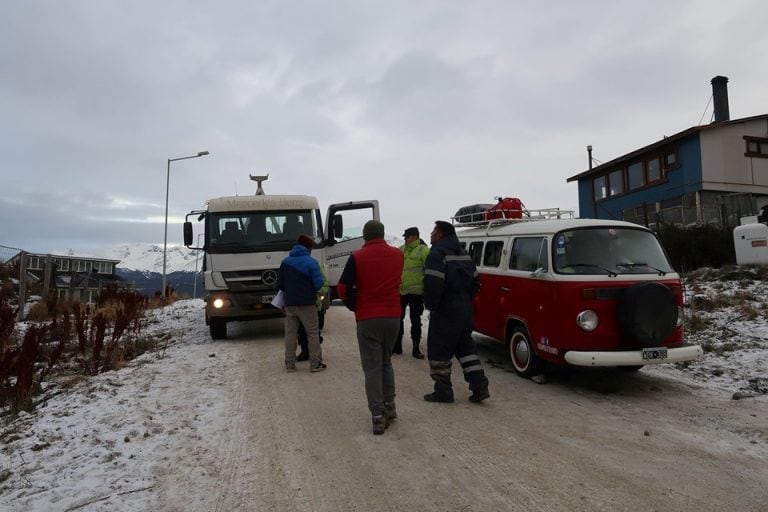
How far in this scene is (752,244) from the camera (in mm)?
12719

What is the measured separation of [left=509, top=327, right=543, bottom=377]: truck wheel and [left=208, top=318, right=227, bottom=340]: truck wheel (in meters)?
5.80

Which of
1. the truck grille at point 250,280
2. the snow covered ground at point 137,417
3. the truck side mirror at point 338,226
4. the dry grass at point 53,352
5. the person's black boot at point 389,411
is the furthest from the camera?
the truck side mirror at point 338,226

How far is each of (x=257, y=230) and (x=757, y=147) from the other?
2421 cm

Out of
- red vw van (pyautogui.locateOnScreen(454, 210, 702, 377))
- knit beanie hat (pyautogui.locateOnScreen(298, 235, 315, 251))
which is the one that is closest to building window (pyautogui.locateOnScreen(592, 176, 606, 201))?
red vw van (pyautogui.locateOnScreen(454, 210, 702, 377))

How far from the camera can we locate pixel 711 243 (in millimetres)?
14805

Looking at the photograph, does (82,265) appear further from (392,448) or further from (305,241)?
(392,448)

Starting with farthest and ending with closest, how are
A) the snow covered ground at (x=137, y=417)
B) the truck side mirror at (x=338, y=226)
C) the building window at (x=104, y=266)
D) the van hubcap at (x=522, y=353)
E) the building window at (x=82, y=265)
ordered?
the building window at (x=104, y=266) → the building window at (x=82, y=265) → the truck side mirror at (x=338, y=226) → the van hubcap at (x=522, y=353) → the snow covered ground at (x=137, y=417)

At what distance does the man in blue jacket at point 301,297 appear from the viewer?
7.10m

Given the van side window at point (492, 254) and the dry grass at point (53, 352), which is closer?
the dry grass at point (53, 352)

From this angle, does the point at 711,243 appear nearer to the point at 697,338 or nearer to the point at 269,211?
the point at 697,338

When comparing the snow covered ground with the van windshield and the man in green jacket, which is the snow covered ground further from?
the man in green jacket

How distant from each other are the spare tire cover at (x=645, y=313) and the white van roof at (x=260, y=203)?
673cm

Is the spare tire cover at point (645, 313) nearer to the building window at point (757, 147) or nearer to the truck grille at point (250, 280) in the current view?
the truck grille at point (250, 280)

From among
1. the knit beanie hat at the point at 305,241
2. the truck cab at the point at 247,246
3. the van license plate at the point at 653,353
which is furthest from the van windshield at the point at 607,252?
the truck cab at the point at 247,246
